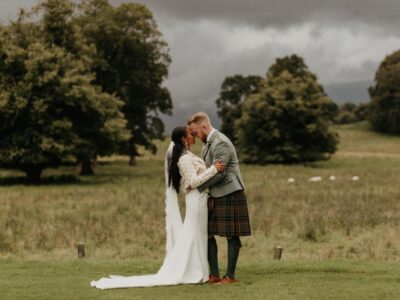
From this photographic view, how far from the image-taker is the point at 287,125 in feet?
227

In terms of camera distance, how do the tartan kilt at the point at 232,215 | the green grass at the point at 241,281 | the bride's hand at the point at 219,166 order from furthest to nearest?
the tartan kilt at the point at 232,215 < the bride's hand at the point at 219,166 < the green grass at the point at 241,281

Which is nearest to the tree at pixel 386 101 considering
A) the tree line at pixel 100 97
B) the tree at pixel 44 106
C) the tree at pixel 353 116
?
the tree line at pixel 100 97

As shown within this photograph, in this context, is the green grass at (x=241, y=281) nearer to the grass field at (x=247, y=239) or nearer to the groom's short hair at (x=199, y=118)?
the grass field at (x=247, y=239)

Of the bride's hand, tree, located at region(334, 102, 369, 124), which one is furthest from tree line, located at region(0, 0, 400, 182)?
tree, located at region(334, 102, 369, 124)

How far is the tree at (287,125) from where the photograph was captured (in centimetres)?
6762

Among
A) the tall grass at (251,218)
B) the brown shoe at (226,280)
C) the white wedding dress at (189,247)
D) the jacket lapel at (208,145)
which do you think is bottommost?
the tall grass at (251,218)

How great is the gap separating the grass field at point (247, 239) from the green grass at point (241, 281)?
2 centimetres

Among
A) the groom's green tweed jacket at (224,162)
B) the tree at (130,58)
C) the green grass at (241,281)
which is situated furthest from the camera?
the tree at (130,58)

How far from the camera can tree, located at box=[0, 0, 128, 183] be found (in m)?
41.0

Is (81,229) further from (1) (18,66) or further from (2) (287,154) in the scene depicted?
(2) (287,154)

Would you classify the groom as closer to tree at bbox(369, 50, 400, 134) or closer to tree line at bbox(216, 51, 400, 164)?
tree line at bbox(216, 51, 400, 164)

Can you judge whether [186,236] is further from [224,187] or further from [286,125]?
[286,125]

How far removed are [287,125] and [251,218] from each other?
4732cm

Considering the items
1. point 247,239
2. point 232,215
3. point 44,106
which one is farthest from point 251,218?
point 44,106
